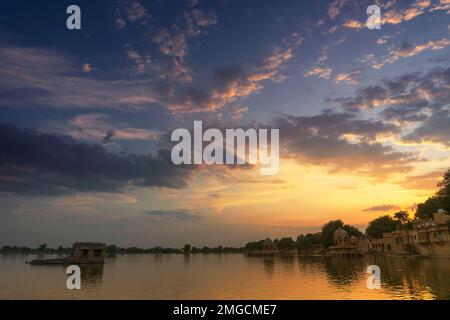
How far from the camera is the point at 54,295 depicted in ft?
115

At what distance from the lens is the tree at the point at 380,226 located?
432 ft

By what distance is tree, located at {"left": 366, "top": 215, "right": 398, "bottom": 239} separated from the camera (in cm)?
13175

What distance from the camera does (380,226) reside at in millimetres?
133625

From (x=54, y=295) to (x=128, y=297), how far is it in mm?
8145

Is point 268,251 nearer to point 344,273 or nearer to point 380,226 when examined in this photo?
point 380,226

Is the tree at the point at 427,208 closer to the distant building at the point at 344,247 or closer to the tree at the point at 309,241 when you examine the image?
the distant building at the point at 344,247

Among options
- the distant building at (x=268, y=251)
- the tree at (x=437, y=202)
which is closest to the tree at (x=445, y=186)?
the tree at (x=437, y=202)

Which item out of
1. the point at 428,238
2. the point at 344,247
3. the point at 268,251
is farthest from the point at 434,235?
the point at 268,251

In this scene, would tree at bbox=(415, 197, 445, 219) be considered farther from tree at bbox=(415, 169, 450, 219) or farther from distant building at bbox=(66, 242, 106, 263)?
distant building at bbox=(66, 242, 106, 263)

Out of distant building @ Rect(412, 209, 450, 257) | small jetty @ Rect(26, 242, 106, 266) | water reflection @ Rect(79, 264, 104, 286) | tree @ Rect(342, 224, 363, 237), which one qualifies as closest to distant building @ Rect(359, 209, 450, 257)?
distant building @ Rect(412, 209, 450, 257)
